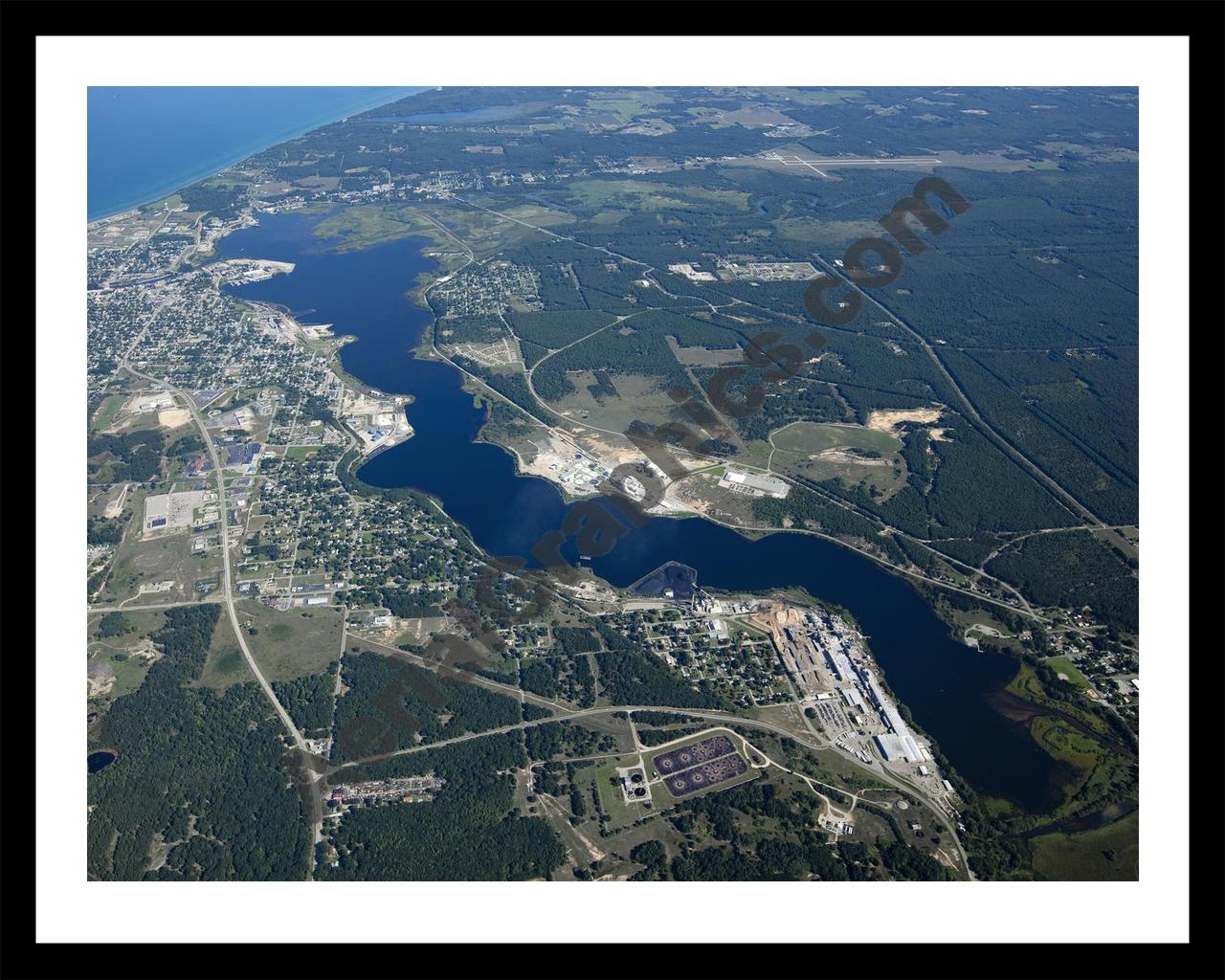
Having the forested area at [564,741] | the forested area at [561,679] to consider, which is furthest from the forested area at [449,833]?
the forested area at [561,679]

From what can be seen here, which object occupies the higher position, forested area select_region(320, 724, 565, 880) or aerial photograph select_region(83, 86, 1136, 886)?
aerial photograph select_region(83, 86, 1136, 886)

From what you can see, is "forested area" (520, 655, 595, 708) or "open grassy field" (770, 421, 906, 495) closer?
"forested area" (520, 655, 595, 708)

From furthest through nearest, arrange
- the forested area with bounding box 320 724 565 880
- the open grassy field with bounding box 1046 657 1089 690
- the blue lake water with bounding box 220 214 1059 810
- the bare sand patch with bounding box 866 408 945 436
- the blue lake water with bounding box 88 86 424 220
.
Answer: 1. the blue lake water with bounding box 88 86 424 220
2. the bare sand patch with bounding box 866 408 945 436
3. the open grassy field with bounding box 1046 657 1089 690
4. the blue lake water with bounding box 220 214 1059 810
5. the forested area with bounding box 320 724 565 880

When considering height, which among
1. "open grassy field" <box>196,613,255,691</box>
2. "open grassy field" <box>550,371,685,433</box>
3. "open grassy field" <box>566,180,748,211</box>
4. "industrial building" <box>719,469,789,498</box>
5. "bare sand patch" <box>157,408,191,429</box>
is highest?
"open grassy field" <box>566,180,748,211</box>

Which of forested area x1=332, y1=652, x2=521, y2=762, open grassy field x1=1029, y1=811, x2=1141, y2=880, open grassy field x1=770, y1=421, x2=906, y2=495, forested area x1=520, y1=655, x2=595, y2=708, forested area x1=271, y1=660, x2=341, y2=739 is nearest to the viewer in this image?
open grassy field x1=1029, y1=811, x2=1141, y2=880

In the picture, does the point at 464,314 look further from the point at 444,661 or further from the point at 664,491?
the point at 444,661

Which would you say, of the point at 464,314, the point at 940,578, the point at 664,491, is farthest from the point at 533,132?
the point at 940,578

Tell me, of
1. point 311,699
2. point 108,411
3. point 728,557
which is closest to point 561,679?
point 311,699
